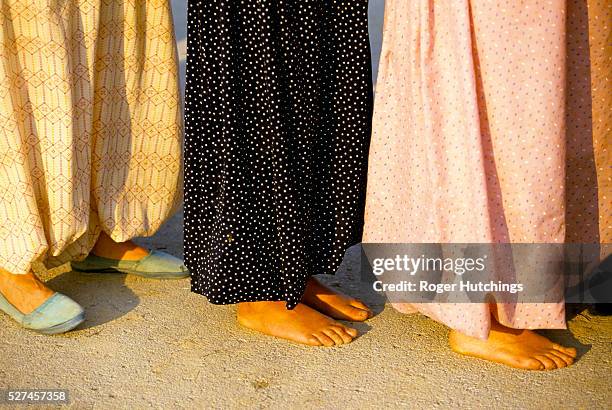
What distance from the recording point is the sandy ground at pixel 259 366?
255cm

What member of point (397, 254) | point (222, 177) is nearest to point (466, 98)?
point (397, 254)

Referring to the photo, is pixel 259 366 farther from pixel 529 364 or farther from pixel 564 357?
pixel 564 357

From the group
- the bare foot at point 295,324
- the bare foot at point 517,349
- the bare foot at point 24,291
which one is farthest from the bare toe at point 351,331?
the bare foot at point 24,291

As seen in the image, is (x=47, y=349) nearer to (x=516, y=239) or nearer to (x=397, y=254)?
(x=397, y=254)

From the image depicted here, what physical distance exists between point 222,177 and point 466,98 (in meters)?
0.70

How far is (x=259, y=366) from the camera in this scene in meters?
2.72

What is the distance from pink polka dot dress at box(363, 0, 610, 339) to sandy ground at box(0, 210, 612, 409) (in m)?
0.15

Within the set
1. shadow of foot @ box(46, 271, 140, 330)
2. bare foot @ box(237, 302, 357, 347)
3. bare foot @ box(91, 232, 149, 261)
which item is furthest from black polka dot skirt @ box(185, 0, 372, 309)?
bare foot @ box(91, 232, 149, 261)

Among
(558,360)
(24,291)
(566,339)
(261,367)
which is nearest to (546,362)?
(558,360)

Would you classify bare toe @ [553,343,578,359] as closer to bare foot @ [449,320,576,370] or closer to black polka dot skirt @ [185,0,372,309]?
bare foot @ [449,320,576,370]

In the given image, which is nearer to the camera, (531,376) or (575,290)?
(531,376)

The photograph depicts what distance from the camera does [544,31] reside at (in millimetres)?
2480

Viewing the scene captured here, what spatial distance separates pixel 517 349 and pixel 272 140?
888mm

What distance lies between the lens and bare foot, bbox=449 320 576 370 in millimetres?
2668
